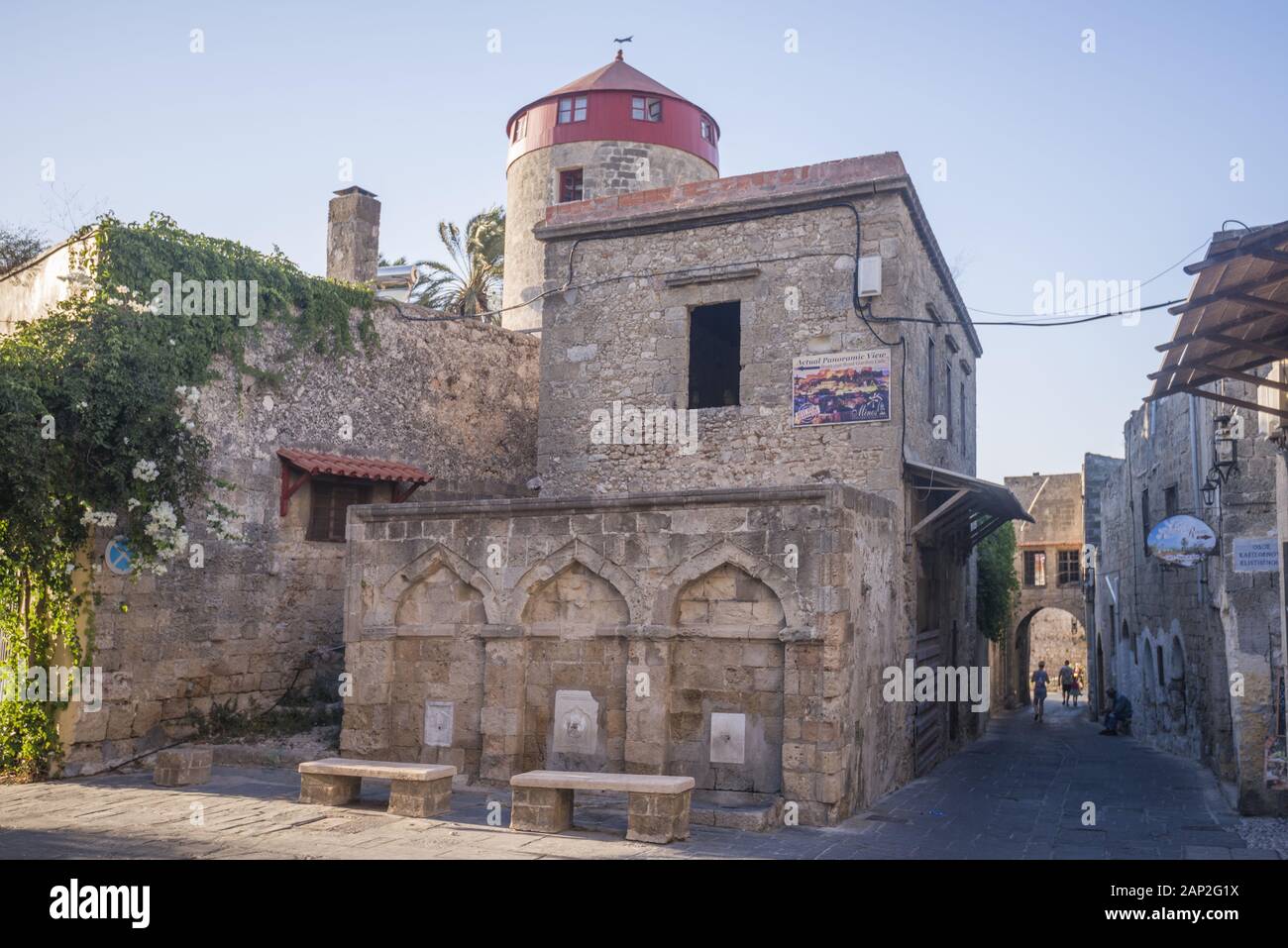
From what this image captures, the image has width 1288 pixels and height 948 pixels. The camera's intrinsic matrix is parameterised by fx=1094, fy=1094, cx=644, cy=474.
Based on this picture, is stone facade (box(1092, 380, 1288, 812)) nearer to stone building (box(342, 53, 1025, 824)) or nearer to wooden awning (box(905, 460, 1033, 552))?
wooden awning (box(905, 460, 1033, 552))

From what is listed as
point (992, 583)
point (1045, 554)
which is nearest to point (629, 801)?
point (992, 583)

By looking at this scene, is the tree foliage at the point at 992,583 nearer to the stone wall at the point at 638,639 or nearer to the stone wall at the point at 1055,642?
the stone wall at the point at 638,639

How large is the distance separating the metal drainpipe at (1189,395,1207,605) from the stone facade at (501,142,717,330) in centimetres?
1155

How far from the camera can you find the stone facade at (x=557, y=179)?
23328 millimetres

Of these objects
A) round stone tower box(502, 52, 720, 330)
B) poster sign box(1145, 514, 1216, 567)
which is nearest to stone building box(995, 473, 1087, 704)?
round stone tower box(502, 52, 720, 330)

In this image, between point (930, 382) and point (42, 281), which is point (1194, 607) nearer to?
point (930, 382)

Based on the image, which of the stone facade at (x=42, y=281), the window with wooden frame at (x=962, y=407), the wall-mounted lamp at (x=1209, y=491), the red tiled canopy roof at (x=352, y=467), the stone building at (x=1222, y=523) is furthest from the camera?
the window with wooden frame at (x=962, y=407)

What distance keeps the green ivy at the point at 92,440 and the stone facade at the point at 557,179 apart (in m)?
10.9

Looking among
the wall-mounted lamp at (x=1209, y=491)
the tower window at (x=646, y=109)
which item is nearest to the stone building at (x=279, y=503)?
the tower window at (x=646, y=109)

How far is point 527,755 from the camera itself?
11242mm

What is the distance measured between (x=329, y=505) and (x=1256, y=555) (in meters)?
11.2

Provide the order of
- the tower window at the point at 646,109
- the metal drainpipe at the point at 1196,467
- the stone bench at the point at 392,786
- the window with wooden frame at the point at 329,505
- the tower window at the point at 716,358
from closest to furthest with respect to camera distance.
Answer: the stone bench at the point at 392,786
the window with wooden frame at the point at 329,505
the metal drainpipe at the point at 1196,467
the tower window at the point at 716,358
the tower window at the point at 646,109

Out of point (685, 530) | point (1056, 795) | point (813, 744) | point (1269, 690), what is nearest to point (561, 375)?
point (685, 530)

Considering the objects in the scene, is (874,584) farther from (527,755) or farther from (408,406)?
(408,406)
